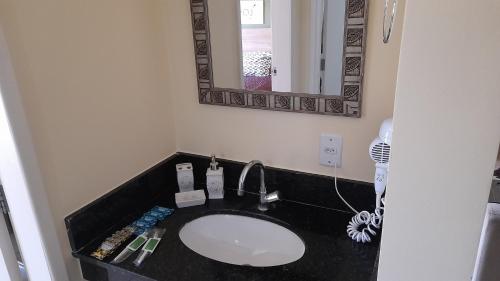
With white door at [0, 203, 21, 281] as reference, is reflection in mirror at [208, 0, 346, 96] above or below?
above

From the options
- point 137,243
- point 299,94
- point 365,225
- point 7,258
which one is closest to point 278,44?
point 299,94

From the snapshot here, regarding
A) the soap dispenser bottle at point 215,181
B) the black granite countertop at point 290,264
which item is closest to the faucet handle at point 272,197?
the black granite countertop at point 290,264

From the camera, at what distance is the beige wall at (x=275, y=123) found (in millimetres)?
1030

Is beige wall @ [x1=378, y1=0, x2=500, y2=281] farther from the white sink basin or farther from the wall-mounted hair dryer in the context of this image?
the white sink basin

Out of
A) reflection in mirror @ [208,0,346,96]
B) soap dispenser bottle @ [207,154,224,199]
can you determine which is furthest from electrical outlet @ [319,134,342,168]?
soap dispenser bottle @ [207,154,224,199]

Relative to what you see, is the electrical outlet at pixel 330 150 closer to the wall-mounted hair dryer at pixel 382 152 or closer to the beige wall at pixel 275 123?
the beige wall at pixel 275 123

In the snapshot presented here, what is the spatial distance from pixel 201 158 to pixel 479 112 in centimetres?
108

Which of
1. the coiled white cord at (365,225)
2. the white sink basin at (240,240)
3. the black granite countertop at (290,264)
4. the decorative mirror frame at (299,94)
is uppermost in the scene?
the decorative mirror frame at (299,94)

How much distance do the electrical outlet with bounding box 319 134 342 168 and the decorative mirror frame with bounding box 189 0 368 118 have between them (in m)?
0.09

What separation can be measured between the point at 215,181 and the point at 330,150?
44cm

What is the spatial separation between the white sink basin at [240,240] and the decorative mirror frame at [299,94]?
42 cm

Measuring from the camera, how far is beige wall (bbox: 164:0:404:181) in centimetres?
103

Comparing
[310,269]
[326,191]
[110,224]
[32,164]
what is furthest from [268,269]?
[32,164]

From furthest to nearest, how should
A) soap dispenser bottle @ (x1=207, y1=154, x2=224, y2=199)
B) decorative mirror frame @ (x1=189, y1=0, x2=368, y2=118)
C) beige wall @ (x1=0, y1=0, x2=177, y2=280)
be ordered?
soap dispenser bottle @ (x1=207, y1=154, x2=224, y2=199) < decorative mirror frame @ (x1=189, y1=0, x2=368, y2=118) < beige wall @ (x1=0, y1=0, x2=177, y2=280)
